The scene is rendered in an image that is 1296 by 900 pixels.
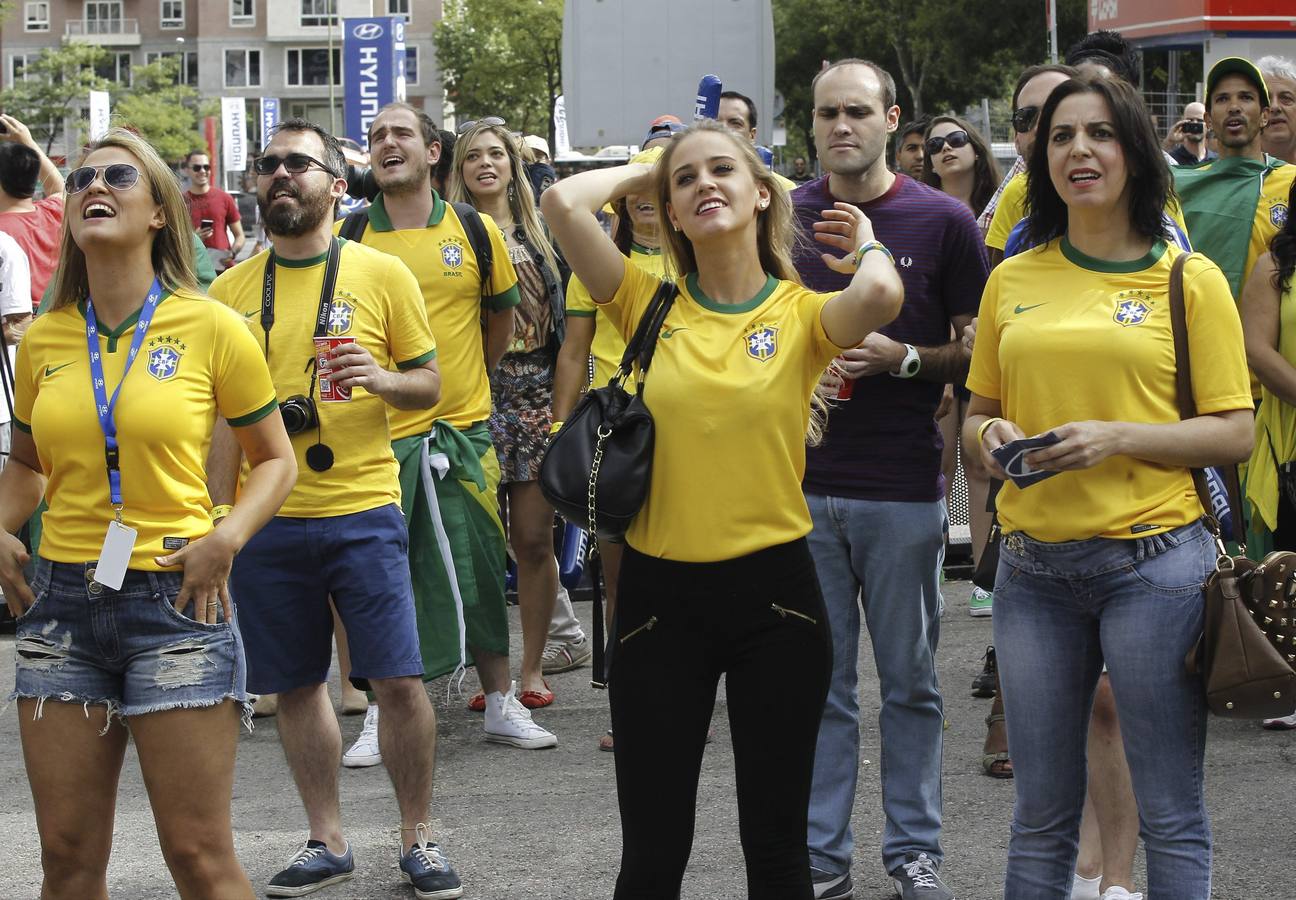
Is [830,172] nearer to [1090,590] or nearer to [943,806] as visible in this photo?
[1090,590]

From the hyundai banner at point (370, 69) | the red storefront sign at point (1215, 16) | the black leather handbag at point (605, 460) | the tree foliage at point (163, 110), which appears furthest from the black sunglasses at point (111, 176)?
the tree foliage at point (163, 110)

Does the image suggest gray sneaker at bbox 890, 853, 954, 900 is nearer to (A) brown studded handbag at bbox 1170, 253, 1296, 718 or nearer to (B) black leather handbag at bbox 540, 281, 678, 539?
(A) brown studded handbag at bbox 1170, 253, 1296, 718

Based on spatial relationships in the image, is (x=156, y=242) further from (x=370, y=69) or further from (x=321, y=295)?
(x=370, y=69)

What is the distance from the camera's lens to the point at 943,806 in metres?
5.57

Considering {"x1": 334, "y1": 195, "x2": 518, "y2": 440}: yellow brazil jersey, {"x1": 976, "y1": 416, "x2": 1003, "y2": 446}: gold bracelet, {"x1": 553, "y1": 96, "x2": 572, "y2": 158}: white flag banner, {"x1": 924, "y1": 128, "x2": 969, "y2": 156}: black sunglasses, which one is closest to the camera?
{"x1": 976, "y1": 416, "x2": 1003, "y2": 446}: gold bracelet

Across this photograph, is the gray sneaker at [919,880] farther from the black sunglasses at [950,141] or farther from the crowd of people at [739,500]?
the black sunglasses at [950,141]

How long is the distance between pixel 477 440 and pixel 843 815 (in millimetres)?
2259

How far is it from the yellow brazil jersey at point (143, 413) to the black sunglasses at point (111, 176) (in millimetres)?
267

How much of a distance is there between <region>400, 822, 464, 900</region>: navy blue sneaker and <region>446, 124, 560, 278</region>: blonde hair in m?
2.88

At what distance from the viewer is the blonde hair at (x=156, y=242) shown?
3.85 meters

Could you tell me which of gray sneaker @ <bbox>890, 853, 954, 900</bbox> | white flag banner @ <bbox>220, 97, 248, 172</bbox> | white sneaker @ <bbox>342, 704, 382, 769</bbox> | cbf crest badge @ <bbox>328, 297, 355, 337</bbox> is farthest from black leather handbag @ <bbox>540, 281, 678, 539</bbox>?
white flag banner @ <bbox>220, 97, 248, 172</bbox>

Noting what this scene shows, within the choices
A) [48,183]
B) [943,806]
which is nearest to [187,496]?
[943,806]

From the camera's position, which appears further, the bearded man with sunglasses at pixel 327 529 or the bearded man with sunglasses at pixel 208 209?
the bearded man with sunglasses at pixel 208 209

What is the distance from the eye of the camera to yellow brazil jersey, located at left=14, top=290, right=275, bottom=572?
365cm
